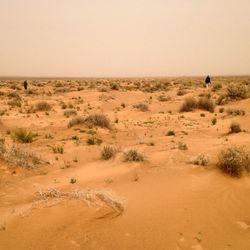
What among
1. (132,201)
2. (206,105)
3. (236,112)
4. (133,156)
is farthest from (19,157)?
(206,105)

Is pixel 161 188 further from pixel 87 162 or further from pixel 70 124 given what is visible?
pixel 70 124

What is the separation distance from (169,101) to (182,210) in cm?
2058

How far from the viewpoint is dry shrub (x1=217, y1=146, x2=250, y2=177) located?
8406mm

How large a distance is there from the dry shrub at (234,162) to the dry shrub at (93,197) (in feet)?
10.6

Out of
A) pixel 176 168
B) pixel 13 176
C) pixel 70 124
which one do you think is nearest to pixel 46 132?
pixel 70 124

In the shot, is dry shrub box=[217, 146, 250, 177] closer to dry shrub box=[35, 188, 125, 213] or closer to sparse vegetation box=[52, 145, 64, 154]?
dry shrub box=[35, 188, 125, 213]

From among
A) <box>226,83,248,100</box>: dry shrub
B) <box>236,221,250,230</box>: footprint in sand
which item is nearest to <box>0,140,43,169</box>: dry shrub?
<box>236,221,250,230</box>: footprint in sand

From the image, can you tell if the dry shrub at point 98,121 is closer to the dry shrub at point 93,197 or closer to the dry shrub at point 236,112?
the dry shrub at point 236,112

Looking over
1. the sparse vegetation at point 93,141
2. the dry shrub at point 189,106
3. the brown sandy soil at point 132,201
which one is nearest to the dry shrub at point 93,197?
the brown sandy soil at point 132,201

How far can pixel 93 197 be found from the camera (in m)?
6.62

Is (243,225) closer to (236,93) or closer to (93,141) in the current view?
(93,141)

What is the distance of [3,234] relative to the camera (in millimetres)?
5574

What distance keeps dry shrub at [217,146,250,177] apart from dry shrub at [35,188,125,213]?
3.24 m

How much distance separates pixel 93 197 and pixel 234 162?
3834mm
